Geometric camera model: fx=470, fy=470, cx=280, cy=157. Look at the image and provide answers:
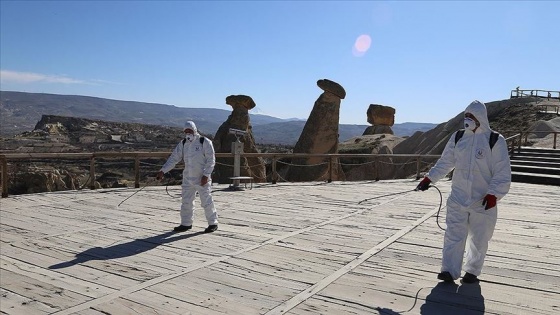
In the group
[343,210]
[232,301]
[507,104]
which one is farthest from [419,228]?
[507,104]

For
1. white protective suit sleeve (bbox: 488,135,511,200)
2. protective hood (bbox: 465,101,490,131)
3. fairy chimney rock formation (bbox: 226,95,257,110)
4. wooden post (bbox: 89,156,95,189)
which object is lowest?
wooden post (bbox: 89,156,95,189)

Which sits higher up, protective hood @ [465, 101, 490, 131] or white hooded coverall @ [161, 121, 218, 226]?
protective hood @ [465, 101, 490, 131]

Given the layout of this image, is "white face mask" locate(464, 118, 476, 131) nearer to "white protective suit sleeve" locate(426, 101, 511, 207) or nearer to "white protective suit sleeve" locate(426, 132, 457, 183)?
"white protective suit sleeve" locate(426, 101, 511, 207)

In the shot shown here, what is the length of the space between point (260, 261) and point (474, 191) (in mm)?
2387

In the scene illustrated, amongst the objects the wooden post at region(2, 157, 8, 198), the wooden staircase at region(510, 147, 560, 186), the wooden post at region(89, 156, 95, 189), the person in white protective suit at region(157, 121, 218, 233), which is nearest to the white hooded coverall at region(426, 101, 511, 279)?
the person in white protective suit at region(157, 121, 218, 233)

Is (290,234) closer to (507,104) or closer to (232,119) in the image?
(232,119)

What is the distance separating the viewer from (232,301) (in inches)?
162

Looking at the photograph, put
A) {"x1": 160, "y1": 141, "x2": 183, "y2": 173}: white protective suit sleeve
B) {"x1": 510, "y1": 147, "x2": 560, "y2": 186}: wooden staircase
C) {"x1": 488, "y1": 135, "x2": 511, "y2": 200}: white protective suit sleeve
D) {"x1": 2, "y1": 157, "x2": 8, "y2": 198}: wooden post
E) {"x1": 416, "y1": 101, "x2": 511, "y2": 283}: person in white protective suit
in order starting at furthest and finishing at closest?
1. {"x1": 510, "y1": 147, "x2": 560, "y2": 186}: wooden staircase
2. {"x1": 2, "y1": 157, "x2": 8, "y2": 198}: wooden post
3. {"x1": 160, "y1": 141, "x2": 183, "y2": 173}: white protective suit sleeve
4. {"x1": 416, "y1": 101, "x2": 511, "y2": 283}: person in white protective suit
5. {"x1": 488, "y1": 135, "x2": 511, "y2": 200}: white protective suit sleeve

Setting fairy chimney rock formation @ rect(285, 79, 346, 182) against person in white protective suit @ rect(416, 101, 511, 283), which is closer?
person in white protective suit @ rect(416, 101, 511, 283)

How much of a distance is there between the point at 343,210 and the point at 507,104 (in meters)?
35.9

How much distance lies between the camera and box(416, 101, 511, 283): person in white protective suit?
14.4 ft

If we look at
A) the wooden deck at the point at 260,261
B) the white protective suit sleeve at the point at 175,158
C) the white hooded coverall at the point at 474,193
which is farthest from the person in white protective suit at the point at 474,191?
the white protective suit sleeve at the point at 175,158

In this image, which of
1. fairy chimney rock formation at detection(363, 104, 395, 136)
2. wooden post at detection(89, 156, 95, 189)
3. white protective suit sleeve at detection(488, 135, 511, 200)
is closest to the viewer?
white protective suit sleeve at detection(488, 135, 511, 200)

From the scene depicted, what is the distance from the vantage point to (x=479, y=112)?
14.4 ft
